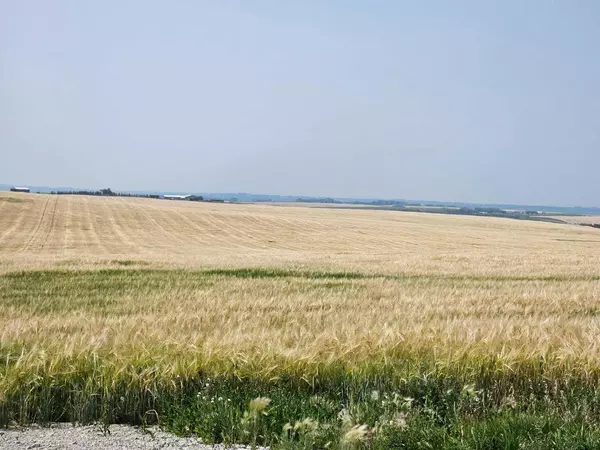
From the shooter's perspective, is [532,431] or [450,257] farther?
[450,257]

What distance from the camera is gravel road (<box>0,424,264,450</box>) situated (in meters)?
4.13

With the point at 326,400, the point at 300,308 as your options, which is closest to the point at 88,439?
the point at 326,400

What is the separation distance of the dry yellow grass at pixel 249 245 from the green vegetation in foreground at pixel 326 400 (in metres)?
17.1

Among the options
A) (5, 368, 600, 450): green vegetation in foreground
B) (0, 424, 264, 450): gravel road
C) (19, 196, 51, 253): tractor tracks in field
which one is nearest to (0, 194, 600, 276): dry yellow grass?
(19, 196, 51, 253): tractor tracks in field

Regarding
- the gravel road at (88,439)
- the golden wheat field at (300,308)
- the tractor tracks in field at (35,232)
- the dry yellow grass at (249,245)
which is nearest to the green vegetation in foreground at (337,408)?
the gravel road at (88,439)

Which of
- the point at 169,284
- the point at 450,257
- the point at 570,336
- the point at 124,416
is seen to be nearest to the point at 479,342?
the point at 570,336

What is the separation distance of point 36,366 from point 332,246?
4298 cm

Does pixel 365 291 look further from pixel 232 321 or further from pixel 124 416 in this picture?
pixel 124 416

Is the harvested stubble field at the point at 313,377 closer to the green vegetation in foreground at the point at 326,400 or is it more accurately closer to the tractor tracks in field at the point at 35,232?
the green vegetation in foreground at the point at 326,400

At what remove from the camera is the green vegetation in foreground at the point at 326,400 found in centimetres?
417

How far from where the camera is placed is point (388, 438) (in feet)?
13.5

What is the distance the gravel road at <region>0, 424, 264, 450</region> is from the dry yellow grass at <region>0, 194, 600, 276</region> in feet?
→ 57.6

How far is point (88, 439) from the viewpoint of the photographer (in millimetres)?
4285

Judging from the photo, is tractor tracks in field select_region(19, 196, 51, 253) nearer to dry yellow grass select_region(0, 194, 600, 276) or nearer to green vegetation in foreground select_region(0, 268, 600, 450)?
dry yellow grass select_region(0, 194, 600, 276)
